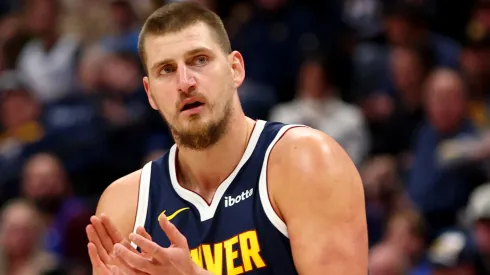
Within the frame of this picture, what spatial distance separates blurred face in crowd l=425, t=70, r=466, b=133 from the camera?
729cm

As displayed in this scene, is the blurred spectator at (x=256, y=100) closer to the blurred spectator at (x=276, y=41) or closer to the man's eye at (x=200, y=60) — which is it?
the blurred spectator at (x=276, y=41)

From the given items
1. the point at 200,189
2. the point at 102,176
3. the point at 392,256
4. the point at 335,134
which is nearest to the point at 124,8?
the point at 102,176

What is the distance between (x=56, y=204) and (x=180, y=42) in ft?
15.0

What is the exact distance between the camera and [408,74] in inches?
322

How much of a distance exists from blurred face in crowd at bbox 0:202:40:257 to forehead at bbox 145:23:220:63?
4007 millimetres

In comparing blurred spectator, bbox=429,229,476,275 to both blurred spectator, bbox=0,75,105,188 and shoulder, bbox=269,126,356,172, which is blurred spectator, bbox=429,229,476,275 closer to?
Answer: shoulder, bbox=269,126,356,172

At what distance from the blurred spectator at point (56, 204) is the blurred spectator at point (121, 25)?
1949mm

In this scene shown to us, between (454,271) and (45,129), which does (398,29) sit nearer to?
(454,271)

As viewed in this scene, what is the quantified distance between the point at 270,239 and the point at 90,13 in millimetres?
7532

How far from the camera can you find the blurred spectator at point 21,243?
753 centimetres

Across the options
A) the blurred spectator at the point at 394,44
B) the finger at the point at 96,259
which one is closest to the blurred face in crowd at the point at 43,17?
the blurred spectator at the point at 394,44

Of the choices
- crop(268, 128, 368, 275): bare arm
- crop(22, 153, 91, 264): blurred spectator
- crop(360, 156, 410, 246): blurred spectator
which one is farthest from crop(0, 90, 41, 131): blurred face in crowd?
crop(268, 128, 368, 275): bare arm

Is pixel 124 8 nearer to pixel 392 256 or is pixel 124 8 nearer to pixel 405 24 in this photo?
pixel 405 24

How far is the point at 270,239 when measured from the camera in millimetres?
3650
